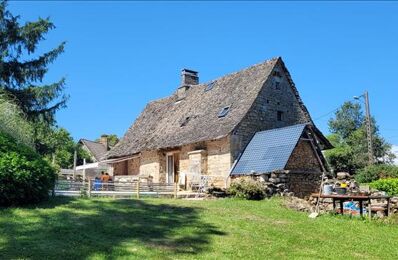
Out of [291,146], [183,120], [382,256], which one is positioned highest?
[183,120]

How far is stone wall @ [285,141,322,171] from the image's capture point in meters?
21.0

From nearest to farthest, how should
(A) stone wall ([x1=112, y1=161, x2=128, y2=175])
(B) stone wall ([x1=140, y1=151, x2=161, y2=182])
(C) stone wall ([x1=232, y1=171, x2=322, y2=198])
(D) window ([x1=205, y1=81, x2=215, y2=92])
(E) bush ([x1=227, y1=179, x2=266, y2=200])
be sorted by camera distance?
(E) bush ([x1=227, y1=179, x2=266, y2=200])
(C) stone wall ([x1=232, y1=171, x2=322, y2=198])
(B) stone wall ([x1=140, y1=151, x2=161, y2=182])
(D) window ([x1=205, y1=81, x2=215, y2=92])
(A) stone wall ([x1=112, y1=161, x2=128, y2=175])

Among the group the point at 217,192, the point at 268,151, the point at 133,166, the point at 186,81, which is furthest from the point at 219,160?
the point at 186,81

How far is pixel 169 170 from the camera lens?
2714cm

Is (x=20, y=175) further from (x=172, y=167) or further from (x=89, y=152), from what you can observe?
(x=89, y=152)

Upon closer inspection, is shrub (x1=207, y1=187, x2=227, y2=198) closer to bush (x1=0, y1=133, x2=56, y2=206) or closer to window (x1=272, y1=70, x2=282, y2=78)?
bush (x1=0, y1=133, x2=56, y2=206)

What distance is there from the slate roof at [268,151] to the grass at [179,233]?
513cm

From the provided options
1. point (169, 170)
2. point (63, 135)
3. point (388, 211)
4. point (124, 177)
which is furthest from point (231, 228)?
point (63, 135)

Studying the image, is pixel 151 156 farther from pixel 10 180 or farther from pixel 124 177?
pixel 10 180

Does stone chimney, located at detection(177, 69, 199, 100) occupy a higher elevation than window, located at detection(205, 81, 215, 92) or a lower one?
higher

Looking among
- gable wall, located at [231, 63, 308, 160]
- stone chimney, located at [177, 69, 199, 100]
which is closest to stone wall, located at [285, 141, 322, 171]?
gable wall, located at [231, 63, 308, 160]

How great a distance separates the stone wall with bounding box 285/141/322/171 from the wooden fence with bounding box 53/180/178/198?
18.2ft

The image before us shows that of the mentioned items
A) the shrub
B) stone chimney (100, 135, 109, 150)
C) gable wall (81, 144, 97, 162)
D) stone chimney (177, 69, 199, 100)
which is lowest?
the shrub

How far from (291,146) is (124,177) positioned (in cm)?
1273
